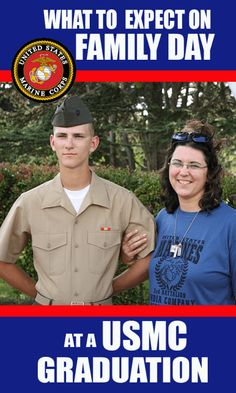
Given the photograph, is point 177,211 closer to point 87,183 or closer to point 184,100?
point 87,183

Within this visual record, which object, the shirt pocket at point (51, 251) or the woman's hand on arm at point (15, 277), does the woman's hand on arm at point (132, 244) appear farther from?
the woman's hand on arm at point (15, 277)

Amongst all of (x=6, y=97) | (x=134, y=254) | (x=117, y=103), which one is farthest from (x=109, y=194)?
(x=6, y=97)

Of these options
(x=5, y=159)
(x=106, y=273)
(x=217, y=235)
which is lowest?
(x=106, y=273)

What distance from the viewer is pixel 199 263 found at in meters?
2.55

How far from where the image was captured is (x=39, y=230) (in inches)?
108

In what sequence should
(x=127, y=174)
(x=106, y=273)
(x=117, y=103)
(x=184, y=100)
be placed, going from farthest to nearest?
(x=184, y=100) → (x=117, y=103) → (x=127, y=174) → (x=106, y=273)

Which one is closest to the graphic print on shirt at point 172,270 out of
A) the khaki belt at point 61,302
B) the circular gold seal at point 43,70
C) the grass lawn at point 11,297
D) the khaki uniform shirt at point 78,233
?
the khaki uniform shirt at point 78,233

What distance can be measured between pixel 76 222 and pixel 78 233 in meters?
0.05

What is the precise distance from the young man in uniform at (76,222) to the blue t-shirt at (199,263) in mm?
167

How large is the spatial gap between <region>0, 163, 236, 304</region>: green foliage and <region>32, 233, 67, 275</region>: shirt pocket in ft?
5.31

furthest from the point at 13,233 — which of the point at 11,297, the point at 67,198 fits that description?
the point at 11,297

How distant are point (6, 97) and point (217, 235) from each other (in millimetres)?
6073

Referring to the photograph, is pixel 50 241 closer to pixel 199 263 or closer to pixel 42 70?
pixel 199 263

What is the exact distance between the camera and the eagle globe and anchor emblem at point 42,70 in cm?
287
